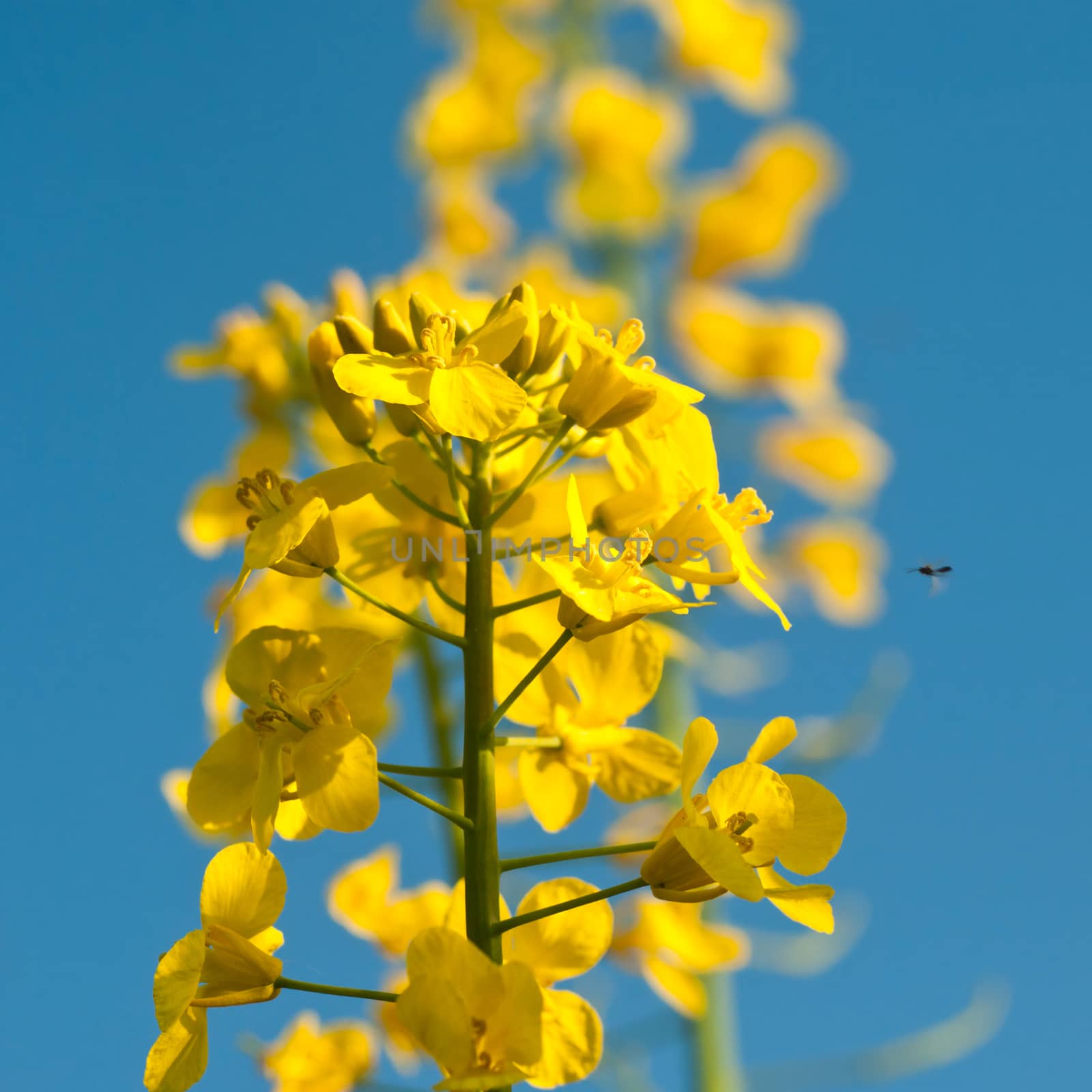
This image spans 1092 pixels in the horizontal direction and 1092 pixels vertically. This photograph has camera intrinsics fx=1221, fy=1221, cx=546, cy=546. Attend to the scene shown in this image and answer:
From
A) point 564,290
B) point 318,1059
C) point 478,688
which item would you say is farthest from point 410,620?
point 564,290

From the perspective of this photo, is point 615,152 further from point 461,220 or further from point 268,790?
point 268,790

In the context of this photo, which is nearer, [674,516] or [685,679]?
[674,516]

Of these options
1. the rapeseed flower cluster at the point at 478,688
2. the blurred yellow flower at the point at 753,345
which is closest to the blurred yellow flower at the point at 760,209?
the blurred yellow flower at the point at 753,345

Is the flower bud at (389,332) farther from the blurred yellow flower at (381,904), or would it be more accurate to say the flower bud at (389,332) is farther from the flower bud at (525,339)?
the blurred yellow flower at (381,904)

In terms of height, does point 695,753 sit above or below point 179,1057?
above

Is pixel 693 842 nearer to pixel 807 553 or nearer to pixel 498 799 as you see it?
pixel 498 799

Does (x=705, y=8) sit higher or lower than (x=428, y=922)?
higher

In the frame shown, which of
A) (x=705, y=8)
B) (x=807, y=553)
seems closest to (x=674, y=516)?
(x=807, y=553)
